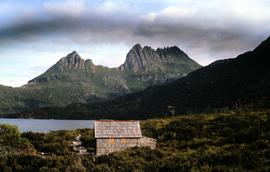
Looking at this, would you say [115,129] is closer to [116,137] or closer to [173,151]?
[116,137]

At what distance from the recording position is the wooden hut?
5397 cm

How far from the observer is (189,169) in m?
23.8

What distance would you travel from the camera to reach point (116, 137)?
179 ft

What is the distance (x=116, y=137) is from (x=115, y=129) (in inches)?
54.3

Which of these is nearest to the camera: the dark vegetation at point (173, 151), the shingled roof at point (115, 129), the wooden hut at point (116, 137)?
the dark vegetation at point (173, 151)

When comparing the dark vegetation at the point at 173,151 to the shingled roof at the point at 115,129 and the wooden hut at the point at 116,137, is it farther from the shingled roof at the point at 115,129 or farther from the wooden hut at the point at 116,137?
the shingled roof at the point at 115,129

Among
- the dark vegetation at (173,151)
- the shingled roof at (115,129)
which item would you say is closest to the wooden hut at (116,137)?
the shingled roof at (115,129)

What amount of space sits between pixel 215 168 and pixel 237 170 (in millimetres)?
1665

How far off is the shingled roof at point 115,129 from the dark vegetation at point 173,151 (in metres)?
3.10

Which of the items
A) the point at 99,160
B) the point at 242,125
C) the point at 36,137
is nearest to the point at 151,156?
the point at 99,160

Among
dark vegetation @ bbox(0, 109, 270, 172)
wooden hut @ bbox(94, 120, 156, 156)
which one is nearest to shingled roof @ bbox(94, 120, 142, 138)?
wooden hut @ bbox(94, 120, 156, 156)

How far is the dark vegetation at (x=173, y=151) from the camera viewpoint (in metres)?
26.0

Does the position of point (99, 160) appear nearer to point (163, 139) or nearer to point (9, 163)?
point (9, 163)

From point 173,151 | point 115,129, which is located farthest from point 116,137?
point 173,151
